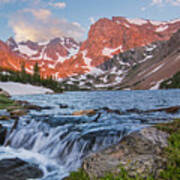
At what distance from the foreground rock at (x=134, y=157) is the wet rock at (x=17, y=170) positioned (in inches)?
123

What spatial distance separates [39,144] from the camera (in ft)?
38.1

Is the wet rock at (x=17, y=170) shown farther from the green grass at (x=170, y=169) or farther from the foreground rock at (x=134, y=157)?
the foreground rock at (x=134, y=157)

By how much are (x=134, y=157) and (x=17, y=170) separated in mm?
5438

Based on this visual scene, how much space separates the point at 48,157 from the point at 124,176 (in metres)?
5.92

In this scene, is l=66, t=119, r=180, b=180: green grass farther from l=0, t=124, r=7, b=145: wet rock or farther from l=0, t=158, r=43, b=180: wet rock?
l=0, t=124, r=7, b=145: wet rock

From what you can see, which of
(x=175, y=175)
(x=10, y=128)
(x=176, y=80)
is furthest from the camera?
(x=176, y=80)

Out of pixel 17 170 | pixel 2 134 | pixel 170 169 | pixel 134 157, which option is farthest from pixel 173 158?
pixel 2 134

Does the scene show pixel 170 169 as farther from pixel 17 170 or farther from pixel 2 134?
pixel 2 134

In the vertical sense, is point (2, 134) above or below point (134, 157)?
below

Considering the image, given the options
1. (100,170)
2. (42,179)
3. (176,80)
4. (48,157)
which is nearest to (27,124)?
(48,157)

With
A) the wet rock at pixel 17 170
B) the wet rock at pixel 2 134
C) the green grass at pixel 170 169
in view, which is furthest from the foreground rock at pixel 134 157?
the wet rock at pixel 2 134

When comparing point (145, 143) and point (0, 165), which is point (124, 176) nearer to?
point (145, 143)

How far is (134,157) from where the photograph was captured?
6.04 metres

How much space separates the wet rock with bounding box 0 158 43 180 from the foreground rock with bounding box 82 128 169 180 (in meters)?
3.13
